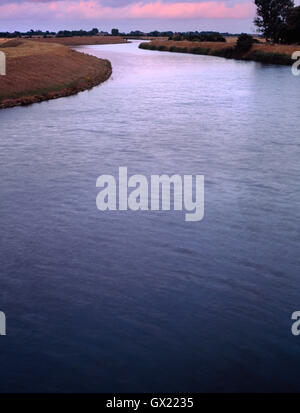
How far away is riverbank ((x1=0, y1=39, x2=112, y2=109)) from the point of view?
42469mm

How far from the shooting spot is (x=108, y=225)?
51.2ft

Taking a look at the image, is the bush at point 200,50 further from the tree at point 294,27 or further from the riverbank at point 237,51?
the tree at point 294,27

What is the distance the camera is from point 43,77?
163 feet

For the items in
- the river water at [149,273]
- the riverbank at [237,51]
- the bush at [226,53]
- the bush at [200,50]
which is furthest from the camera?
the bush at [200,50]

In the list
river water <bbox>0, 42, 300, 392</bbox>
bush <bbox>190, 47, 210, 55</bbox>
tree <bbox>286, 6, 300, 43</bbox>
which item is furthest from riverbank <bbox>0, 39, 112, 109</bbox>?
bush <bbox>190, 47, 210, 55</bbox>

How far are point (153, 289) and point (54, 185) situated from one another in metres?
9.23

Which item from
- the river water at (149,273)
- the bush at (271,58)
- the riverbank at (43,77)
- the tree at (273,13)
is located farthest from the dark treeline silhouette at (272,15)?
the river water at (149,273)

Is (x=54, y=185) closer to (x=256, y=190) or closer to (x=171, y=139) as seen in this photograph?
(x=256, y=190)

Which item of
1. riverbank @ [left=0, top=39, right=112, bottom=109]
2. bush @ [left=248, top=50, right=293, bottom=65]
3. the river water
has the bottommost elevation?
the river water

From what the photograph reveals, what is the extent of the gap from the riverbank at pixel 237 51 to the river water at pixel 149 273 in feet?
201

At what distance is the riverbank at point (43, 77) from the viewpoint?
4247 centimetres

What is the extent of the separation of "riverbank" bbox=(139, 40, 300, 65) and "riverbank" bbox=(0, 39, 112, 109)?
99.6 ft

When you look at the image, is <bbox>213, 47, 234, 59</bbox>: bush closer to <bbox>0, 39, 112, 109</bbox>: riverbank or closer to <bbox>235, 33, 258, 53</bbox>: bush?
<bbox>235, 33, 258, 53</bbox>: bush

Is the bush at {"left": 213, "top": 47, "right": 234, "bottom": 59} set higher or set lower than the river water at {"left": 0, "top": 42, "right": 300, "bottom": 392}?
higher
